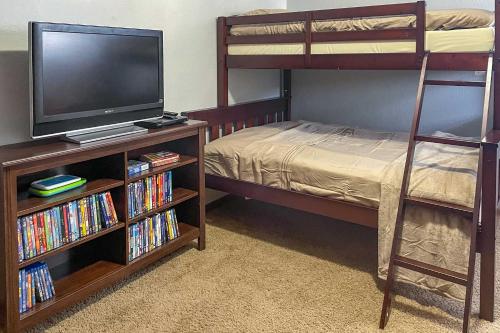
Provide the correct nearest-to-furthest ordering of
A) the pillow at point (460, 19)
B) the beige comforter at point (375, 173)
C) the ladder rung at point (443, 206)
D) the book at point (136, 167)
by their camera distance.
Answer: the ladder rung at point (443, 206) < the beige comforter at point (375, 173) < the pillow at point (460, 19) < the book at point (136, 167)

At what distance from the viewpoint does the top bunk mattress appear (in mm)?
2299

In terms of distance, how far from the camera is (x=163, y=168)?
2561 mm

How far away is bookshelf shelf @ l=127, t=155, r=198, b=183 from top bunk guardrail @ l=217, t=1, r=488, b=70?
3.00 feet

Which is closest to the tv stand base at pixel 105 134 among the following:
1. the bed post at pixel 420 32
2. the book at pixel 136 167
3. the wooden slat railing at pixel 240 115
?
the book at pixel 136 167

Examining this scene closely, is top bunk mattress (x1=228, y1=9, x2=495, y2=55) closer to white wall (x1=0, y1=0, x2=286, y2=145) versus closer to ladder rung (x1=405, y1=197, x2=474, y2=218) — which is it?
white wall (x1=0, y1=0, x2=286, y2=145)

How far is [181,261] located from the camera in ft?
8.92

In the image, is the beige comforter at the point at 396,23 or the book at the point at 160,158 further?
the book at the point at 160,158

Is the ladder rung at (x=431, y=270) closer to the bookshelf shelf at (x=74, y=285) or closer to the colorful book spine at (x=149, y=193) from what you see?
the colorful book spine at (x=149, y=193)

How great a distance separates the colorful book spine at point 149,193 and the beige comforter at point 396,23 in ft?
4.21

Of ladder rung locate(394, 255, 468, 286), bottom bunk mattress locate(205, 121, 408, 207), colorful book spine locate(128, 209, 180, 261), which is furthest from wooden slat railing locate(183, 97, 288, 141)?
ladder rung locate(394, 255, 468, 286)

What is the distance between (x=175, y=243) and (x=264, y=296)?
67 cm

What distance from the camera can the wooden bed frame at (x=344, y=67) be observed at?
206 centimetres

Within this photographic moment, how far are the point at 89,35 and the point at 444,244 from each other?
2.02 m

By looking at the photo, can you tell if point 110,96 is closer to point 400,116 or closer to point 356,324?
point 356,324
